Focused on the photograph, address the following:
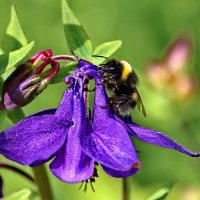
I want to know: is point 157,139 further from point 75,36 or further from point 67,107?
point 75,36

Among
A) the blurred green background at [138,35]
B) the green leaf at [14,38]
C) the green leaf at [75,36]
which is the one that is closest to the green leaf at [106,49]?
the green leaf at [75,36]

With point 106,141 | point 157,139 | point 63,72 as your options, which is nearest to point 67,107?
point 63,72

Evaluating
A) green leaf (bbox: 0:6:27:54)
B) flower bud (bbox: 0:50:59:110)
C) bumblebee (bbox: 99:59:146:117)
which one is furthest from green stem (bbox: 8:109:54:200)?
bumblebee (bbox: 99:59:146:117)

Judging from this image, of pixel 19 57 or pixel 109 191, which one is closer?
pixel 19 57

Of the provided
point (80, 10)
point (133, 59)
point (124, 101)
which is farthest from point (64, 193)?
point (124, 101)

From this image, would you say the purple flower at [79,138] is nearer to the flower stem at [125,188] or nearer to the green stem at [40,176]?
the green stem at [40,176]

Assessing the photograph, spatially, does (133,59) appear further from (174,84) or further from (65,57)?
(65,57)
